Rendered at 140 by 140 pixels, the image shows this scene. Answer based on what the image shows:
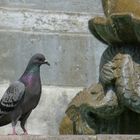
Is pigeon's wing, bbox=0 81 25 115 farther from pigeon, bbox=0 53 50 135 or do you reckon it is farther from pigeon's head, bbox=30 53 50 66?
pigeon's head, bbox=30 53 50 66

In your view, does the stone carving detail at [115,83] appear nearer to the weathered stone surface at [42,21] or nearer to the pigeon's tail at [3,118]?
the pigeon's tail at [3,118]

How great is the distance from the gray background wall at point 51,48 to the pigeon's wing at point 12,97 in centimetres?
458

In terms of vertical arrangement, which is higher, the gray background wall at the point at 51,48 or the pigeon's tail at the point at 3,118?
the gray background wall at the point at 51,48

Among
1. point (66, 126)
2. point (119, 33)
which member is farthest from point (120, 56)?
point (66, 126)

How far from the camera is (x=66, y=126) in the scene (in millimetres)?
6559

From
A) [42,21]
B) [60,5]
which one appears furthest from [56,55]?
[60,5]

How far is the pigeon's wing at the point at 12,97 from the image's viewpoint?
6695 millimetres

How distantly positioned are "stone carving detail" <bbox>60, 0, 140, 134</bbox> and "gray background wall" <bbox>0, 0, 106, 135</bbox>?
5024mm

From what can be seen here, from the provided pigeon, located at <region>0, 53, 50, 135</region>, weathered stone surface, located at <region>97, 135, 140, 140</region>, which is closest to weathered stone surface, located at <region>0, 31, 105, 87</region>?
pigeon, located at <region>0, 53, 50, 135</region>

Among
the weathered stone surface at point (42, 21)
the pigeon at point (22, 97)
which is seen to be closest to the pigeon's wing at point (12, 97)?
the pigeon at point (22, 97)

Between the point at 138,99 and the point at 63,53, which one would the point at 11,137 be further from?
the point at 63,53

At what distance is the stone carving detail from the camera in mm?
6195

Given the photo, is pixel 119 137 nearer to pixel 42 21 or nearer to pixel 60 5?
pixel 42 21

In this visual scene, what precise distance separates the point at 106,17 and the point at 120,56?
0.28 meters
